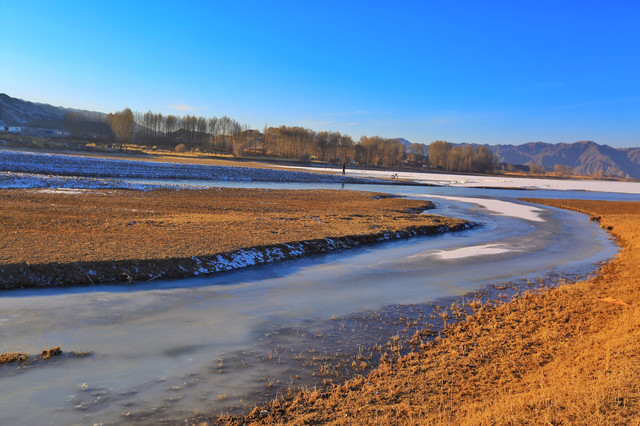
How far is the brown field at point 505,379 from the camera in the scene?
555 cm

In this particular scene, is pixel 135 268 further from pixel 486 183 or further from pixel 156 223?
pixel 486 183

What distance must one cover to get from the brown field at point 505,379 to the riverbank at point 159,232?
8.62 m

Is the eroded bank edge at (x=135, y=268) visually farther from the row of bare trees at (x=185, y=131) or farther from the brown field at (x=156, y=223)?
the row of bare trees at (x=185, y=131)

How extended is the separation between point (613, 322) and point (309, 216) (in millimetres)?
19290

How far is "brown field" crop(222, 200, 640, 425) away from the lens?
5547mm

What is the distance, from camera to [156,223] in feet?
69.6

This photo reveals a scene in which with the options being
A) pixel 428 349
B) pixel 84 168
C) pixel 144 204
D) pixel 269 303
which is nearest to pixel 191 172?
pixel 84 168

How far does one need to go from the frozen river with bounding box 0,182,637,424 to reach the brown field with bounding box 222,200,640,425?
5.35 feet

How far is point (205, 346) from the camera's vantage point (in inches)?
353

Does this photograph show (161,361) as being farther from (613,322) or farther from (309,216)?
(309,216)

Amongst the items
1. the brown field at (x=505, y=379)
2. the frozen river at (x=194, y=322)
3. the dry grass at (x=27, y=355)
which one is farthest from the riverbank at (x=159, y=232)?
the brown field at (x=505, y=379)

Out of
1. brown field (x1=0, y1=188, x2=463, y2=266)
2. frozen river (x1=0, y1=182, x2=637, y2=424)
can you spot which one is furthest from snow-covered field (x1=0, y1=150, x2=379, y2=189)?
frozen river (x1=0, y1=182, x2=637, y2=424)

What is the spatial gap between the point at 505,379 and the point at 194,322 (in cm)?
700

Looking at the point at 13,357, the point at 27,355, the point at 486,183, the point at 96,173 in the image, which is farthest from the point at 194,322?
the point at 486,183
